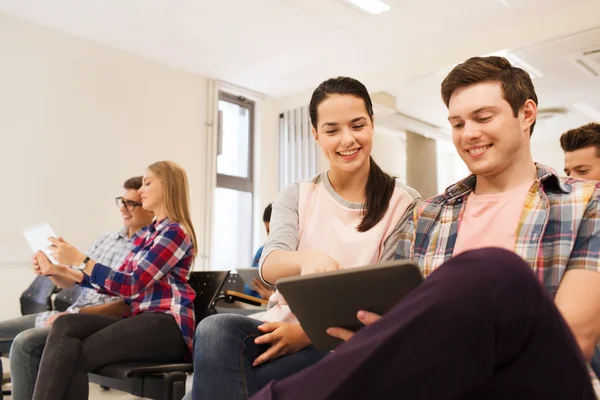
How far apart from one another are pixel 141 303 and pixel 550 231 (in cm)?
160

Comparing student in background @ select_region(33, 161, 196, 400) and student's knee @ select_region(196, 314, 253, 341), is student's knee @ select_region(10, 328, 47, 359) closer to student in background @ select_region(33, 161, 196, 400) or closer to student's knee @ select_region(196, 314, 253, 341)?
student in background @ select_region(33, 161, 196, 400)

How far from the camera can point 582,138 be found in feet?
7.16

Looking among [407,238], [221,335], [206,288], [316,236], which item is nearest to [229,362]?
[221,335]

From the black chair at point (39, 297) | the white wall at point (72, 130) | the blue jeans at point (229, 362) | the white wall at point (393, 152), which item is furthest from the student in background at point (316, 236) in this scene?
the white wall at point (393, 152)

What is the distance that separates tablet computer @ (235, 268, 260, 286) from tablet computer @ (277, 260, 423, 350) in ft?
5.79

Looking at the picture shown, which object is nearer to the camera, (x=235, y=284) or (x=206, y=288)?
(x=206, y=288)

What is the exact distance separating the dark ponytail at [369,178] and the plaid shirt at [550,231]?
125 millimetres

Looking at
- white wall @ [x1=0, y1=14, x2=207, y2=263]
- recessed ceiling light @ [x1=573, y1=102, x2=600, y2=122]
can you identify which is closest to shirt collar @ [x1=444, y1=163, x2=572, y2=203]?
white wall @ [x1=0, y1=14, x2=207, y2=263]

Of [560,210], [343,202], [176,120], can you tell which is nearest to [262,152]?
[176,120]

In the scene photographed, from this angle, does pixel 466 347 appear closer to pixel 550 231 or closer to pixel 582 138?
pixel 550 231

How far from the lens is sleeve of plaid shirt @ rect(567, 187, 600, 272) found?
99 cm

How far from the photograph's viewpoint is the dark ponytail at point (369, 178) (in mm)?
1326

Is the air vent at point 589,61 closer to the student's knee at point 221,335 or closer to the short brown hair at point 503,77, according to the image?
the short brown hair at point 503,77

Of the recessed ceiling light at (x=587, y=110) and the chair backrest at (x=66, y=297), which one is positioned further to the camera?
the recessed ceiling light at (x=587, y=110)
